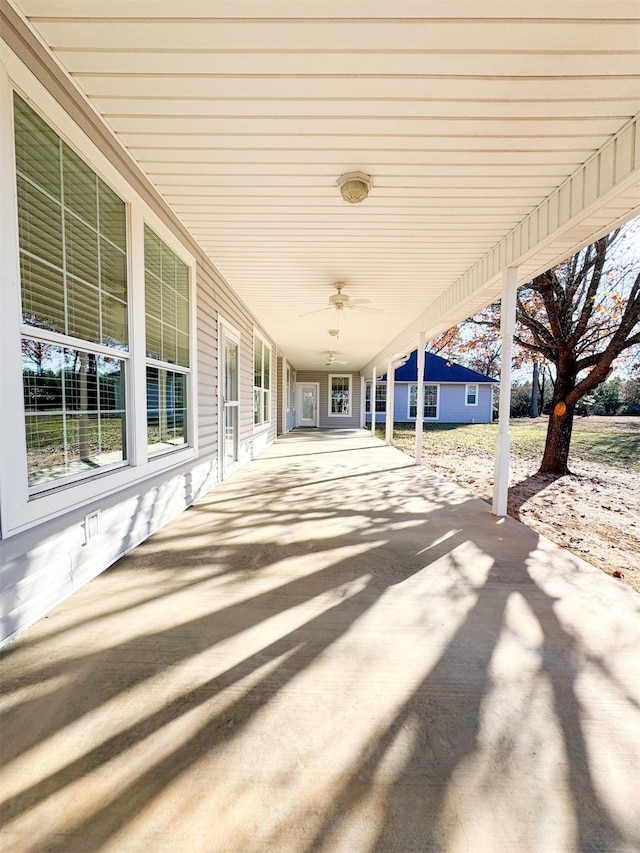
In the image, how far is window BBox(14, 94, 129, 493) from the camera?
1.89 metres

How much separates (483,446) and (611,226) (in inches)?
342

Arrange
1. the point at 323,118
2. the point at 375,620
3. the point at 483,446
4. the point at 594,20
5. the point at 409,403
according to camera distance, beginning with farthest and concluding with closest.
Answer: the point at 409,403, the point at 483,446, the point at 323,118, the point at 375,620, the point at 594,20

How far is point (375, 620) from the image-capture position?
1.93 m

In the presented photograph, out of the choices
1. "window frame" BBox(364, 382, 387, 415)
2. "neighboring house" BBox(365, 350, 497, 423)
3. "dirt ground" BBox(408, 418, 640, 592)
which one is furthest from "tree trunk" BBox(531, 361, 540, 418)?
"dirt ground" BBox(408, 418, 640, 592)

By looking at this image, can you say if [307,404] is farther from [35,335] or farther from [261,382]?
[35,335]

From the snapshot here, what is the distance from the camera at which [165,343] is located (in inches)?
133

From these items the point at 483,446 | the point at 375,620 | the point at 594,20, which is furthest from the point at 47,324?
the point at 483,446

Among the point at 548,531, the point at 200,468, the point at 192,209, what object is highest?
the point at 192,209

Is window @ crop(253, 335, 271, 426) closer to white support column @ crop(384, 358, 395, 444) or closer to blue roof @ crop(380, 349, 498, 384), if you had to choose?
white support column @ crop(384, 358, 395, 444)

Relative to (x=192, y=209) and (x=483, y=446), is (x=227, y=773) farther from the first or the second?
(x=483, y=446)

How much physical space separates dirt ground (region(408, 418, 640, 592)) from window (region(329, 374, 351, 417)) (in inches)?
334

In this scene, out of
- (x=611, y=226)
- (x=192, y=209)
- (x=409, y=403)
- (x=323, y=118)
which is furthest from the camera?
(x=409, y=403)

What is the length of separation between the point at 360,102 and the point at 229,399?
13.7ft

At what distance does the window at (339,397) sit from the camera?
1650 centimetres
